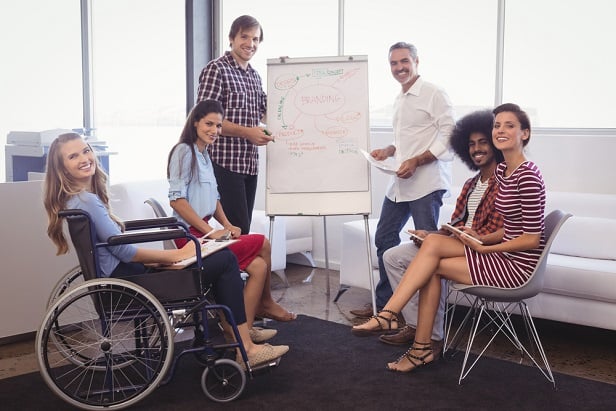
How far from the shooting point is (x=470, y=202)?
3.79m

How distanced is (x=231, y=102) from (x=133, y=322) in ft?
4.99

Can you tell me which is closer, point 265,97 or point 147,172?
point 265,97

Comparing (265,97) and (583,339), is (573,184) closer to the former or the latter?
(583,339)

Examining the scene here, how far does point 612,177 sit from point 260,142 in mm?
2114

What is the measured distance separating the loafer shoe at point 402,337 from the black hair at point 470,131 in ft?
2.88

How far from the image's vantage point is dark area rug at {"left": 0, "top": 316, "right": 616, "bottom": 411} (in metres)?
3.12

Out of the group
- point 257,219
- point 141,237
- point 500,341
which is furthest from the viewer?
point 257,219

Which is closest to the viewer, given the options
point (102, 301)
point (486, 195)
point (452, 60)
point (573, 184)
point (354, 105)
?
point (102, 301)

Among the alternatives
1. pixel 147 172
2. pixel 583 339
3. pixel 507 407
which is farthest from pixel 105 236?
pixel 147 172

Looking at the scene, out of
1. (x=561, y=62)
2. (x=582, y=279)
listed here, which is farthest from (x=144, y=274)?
(x=561, y=62)

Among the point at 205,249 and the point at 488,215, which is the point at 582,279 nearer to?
the point at 488,215

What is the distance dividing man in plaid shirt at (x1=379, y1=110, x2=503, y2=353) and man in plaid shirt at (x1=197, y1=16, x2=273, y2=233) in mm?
867

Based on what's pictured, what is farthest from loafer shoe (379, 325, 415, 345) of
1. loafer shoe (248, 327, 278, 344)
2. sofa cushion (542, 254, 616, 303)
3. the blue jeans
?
sofa cushion (542, 254, 616, 303)

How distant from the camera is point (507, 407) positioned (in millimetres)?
3096
